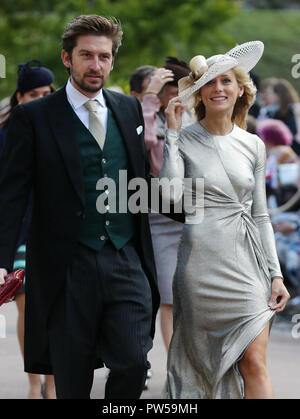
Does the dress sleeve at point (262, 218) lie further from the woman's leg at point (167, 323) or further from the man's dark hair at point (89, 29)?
the woman's leg at point (167, 323)

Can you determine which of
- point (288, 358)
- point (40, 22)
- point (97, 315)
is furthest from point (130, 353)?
point (40, 22)

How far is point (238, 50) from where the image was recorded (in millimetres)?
4930

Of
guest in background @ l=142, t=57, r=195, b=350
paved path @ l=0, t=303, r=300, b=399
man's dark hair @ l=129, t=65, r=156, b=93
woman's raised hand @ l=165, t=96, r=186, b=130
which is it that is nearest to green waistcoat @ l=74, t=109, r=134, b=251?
woman's raised hand @ l=165, t=96, r=186, b=130

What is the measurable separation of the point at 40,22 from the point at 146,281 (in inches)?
506

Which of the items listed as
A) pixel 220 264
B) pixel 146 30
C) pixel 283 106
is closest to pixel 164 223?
pixel 220 264

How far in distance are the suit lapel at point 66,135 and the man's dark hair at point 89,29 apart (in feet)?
0.71

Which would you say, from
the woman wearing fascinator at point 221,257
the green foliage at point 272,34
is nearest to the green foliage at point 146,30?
the green foliage at point 272,34

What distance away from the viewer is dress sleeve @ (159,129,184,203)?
4621 mm

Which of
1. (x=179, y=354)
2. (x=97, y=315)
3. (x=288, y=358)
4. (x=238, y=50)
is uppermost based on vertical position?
(x=238, y=50)

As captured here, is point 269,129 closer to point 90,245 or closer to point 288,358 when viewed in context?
point 288,358

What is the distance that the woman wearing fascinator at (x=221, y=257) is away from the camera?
4676mm

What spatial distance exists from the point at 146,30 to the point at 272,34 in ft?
12.0

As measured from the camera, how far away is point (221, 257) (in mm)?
4715

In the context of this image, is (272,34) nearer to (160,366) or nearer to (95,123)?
(160,366)
